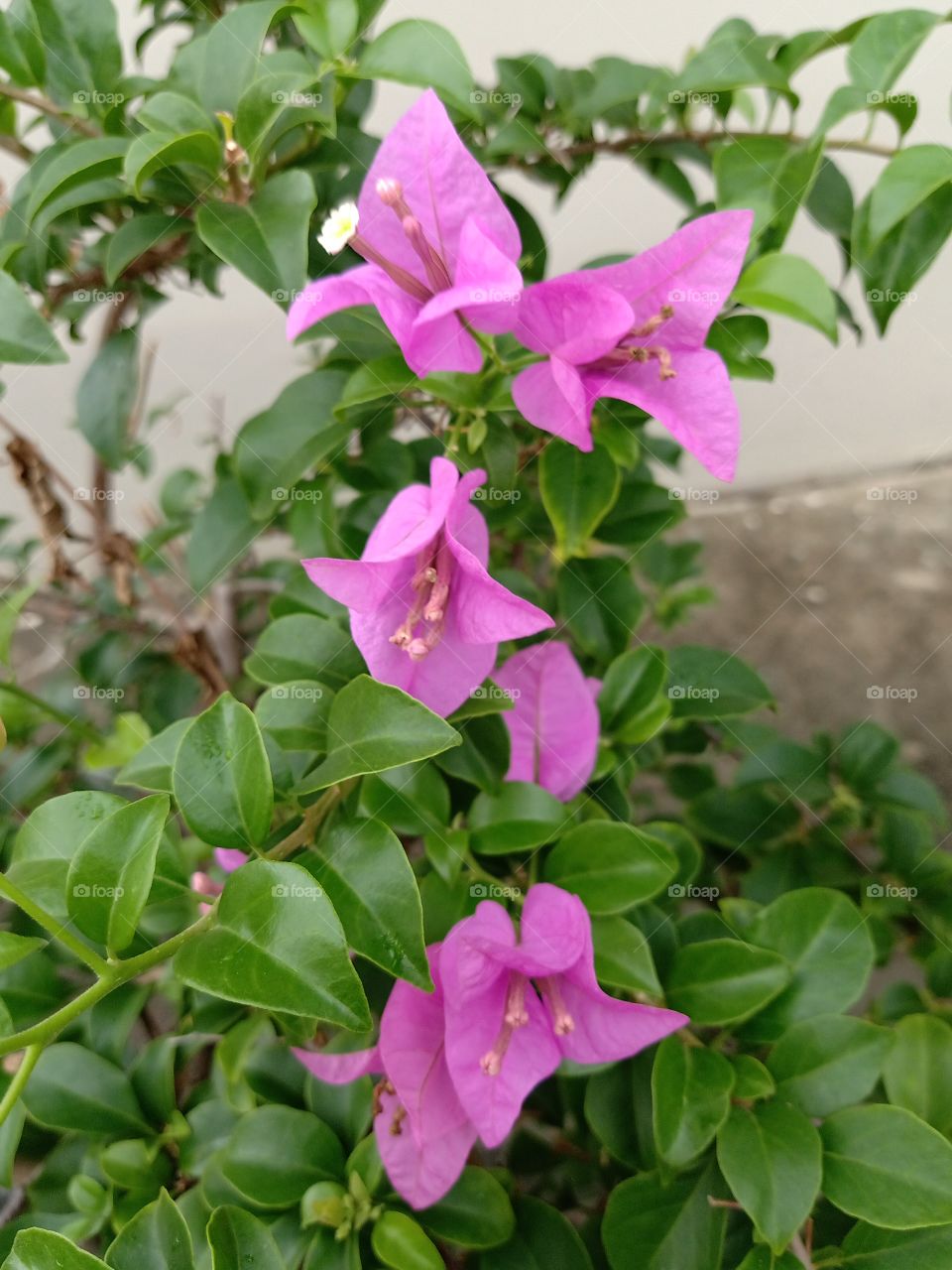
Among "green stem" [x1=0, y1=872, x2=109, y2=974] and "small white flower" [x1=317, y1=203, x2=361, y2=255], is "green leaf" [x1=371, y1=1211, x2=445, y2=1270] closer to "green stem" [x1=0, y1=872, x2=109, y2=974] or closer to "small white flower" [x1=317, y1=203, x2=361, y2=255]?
"green stem" [x1=0, y1=872, x2=109, y2=974]

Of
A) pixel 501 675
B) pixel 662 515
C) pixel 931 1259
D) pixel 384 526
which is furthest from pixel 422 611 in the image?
pixel 931 1259

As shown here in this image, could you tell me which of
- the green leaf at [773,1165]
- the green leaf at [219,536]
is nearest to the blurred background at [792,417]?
the green leaf at [219,536]

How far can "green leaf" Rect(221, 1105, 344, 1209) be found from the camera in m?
0.53

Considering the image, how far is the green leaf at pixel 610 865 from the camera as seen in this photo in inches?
20.6

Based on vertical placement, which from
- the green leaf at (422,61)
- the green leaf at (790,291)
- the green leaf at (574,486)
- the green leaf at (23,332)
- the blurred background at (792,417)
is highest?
the green leaf at (422,61)

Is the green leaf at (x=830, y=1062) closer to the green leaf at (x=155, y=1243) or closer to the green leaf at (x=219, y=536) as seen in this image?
the green leaf at (x=155, y=1243)

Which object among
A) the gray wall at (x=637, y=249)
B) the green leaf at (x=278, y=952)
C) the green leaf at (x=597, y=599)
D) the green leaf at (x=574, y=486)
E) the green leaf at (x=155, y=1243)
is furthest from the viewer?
the gray wall at (x=637, y=249)

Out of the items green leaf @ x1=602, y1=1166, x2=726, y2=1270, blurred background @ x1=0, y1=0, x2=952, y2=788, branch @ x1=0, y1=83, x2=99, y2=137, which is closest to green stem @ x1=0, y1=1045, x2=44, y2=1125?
green leaf @ x1=602, y1=1166, x2=726, y2=1270

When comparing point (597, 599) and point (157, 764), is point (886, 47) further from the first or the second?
point (157, 764)

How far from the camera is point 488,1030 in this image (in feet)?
1.61

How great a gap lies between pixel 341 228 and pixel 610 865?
356mm

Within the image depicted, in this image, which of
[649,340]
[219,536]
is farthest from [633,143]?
[219,536]

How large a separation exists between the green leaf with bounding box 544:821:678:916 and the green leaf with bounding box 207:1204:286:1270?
22cm

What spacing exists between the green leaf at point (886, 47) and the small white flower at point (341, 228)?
309 mm
